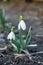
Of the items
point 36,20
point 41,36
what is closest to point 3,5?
point 36,20

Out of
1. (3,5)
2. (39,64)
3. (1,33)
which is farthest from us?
(3,5)

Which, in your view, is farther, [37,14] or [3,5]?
[3,5]

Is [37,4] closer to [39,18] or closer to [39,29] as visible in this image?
[39,18]

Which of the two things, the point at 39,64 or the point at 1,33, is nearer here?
the point at 39,64

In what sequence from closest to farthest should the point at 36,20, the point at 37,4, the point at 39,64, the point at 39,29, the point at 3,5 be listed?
the point at 39,64 < the point at 39,29 < the point at 36,20 < the point at 37,4 < the point at 3,5

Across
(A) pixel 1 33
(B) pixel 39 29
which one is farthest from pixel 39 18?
(A) pixel 1 33

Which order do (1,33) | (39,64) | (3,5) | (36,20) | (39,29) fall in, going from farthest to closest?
(3,5), (36,20), (39,29), (1,33), (39,64)

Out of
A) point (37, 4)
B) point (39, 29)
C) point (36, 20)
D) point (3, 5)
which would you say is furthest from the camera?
point (3, 5)

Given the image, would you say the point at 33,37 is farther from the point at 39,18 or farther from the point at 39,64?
the point at 39,18
